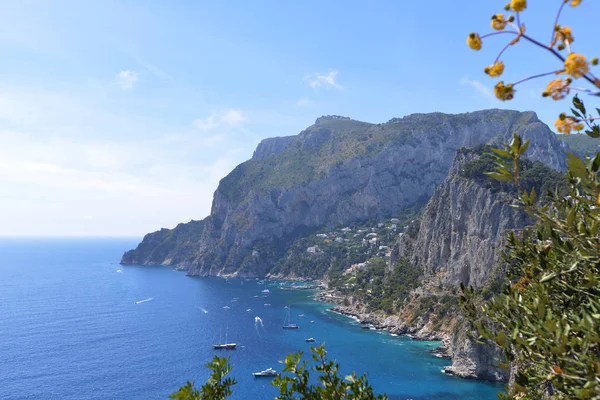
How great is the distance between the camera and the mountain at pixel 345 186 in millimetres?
159125

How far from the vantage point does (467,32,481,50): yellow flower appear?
9.94 feet

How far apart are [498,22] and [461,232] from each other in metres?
81.4

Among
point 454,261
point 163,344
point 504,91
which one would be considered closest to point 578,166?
point 504,91

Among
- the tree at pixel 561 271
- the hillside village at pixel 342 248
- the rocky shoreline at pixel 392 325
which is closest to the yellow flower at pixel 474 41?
the tree at pixel 561 271

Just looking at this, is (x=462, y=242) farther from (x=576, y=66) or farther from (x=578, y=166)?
(x=576, y=66)

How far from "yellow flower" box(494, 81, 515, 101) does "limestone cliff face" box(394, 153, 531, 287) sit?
206ft

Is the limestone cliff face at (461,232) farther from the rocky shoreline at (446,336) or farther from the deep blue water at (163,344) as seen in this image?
the deep blue water at (163,344)

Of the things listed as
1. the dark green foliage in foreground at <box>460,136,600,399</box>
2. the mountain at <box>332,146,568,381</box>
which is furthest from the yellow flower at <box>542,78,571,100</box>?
the mountain at <box>332,146,568,381</box>

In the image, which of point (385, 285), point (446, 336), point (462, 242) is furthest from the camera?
point (385, 285)

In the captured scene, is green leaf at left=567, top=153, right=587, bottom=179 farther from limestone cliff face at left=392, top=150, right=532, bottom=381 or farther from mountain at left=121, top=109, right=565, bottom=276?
mountain at left=121, top=109, right=565, bottom=276

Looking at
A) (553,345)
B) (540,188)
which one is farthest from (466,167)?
(553,345)

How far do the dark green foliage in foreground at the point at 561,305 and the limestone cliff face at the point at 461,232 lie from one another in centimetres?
5935

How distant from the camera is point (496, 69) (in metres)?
3.06

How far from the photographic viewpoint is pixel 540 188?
69188mm
